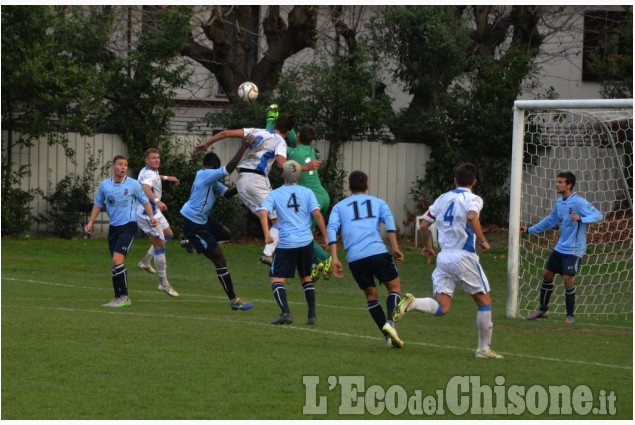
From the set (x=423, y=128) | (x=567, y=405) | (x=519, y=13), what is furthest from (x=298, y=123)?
(x=567, y=405)

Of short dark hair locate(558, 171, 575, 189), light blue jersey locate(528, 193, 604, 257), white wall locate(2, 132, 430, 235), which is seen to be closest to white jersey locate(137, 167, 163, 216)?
light blue jersey locate(528, 193, 604, 257)

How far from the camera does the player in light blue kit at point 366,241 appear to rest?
1005cm

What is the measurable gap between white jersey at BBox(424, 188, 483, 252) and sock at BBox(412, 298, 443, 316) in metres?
0.55

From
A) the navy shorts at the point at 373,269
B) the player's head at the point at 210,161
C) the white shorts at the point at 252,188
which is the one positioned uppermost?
the player's head at the point at 210,161

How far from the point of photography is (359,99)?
81.4 ft

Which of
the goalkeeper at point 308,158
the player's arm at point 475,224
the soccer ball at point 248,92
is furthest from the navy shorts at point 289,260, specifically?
the soccer ball at point 248,92

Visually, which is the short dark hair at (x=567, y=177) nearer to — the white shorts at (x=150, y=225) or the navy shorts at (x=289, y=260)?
the navy shorts at (x=289, y=260)

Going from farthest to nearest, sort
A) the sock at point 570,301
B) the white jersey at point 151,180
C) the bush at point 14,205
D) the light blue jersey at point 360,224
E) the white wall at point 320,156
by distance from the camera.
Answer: the white wall at point 320,156 < the bush at point 14,205 < the white jersey at point 151,180 < the sock at point 570,301 < the light blue jersey at point 360,224

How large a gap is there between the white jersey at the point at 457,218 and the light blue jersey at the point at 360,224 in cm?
58

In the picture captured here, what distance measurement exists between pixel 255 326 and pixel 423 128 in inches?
591

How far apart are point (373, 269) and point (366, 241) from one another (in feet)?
1.00

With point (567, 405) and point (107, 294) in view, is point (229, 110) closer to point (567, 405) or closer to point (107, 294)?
point (107, 294)

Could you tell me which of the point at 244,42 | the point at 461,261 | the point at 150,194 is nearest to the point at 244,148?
the point at 150,194

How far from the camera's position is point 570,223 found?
1344 cm
